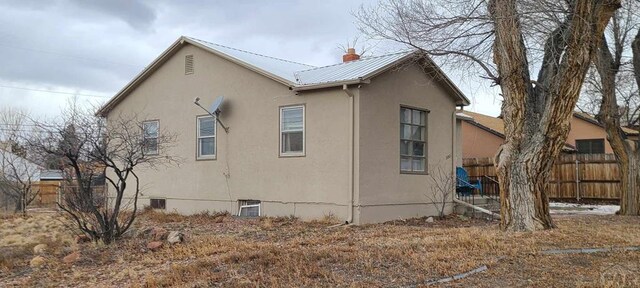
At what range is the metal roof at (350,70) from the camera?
1202 centimetres

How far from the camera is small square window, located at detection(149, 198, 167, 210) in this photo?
15.4m

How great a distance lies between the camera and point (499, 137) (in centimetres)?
2600

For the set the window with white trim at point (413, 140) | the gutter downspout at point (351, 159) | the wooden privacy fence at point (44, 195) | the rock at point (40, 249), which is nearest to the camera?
the rock at point (40, 249)

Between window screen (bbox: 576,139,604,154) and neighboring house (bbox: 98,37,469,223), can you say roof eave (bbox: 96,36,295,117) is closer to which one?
neighboring house (bbox: 98,37,469,223)

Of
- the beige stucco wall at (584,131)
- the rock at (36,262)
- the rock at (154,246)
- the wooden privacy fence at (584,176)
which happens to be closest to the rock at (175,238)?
the rock at (154,246)

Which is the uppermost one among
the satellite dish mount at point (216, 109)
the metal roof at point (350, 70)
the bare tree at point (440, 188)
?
the metal roof at point (350, 70)

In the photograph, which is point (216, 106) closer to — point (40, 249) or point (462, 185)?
point (40, 249)

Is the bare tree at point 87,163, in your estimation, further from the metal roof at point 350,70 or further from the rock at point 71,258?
the metal roof at point 350,70

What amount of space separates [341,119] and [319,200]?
1.85 meters

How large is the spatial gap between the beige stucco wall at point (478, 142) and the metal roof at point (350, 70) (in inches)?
536

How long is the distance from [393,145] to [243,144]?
367cm

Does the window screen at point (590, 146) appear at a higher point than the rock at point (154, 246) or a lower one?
higher

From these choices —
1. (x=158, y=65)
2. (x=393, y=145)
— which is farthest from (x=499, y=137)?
(x=158, y=65)

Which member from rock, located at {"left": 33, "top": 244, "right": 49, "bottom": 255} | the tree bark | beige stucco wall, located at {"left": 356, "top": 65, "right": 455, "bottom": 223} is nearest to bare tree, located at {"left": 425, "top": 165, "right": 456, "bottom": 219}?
beige stucco wall, located at {"left": 356, "top": 65, "right": 455, "bottom": 223}
